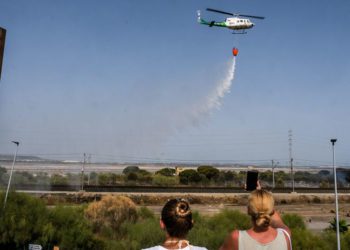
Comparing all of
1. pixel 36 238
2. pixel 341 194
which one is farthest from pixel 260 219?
pixel 341 194

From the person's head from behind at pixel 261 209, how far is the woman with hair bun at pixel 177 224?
54 centimetres

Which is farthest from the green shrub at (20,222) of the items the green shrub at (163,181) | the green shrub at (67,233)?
the green shrub at (163,181)

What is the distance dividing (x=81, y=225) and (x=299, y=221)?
14.1 meters

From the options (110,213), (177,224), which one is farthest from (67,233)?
(177,224)

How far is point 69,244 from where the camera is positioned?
680 inches

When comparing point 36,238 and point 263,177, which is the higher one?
point 263,177

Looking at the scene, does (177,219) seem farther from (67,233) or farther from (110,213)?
(110,213)

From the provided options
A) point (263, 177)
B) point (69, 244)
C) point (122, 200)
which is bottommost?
point (69, 244)

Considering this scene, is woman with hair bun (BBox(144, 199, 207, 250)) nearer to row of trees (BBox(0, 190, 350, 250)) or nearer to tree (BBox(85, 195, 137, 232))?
row of trees (BBox(0, 190, 350, 250))

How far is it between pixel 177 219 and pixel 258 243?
0.74 metres

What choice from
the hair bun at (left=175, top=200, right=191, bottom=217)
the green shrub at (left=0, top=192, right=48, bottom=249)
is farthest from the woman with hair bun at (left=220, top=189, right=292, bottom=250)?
the green shrub at (left=0, top=192, right=48, bottom=249)

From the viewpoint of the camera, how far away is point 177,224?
10.1ft

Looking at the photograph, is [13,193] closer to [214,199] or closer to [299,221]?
[299,221]

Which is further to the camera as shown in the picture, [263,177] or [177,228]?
[263,177]
